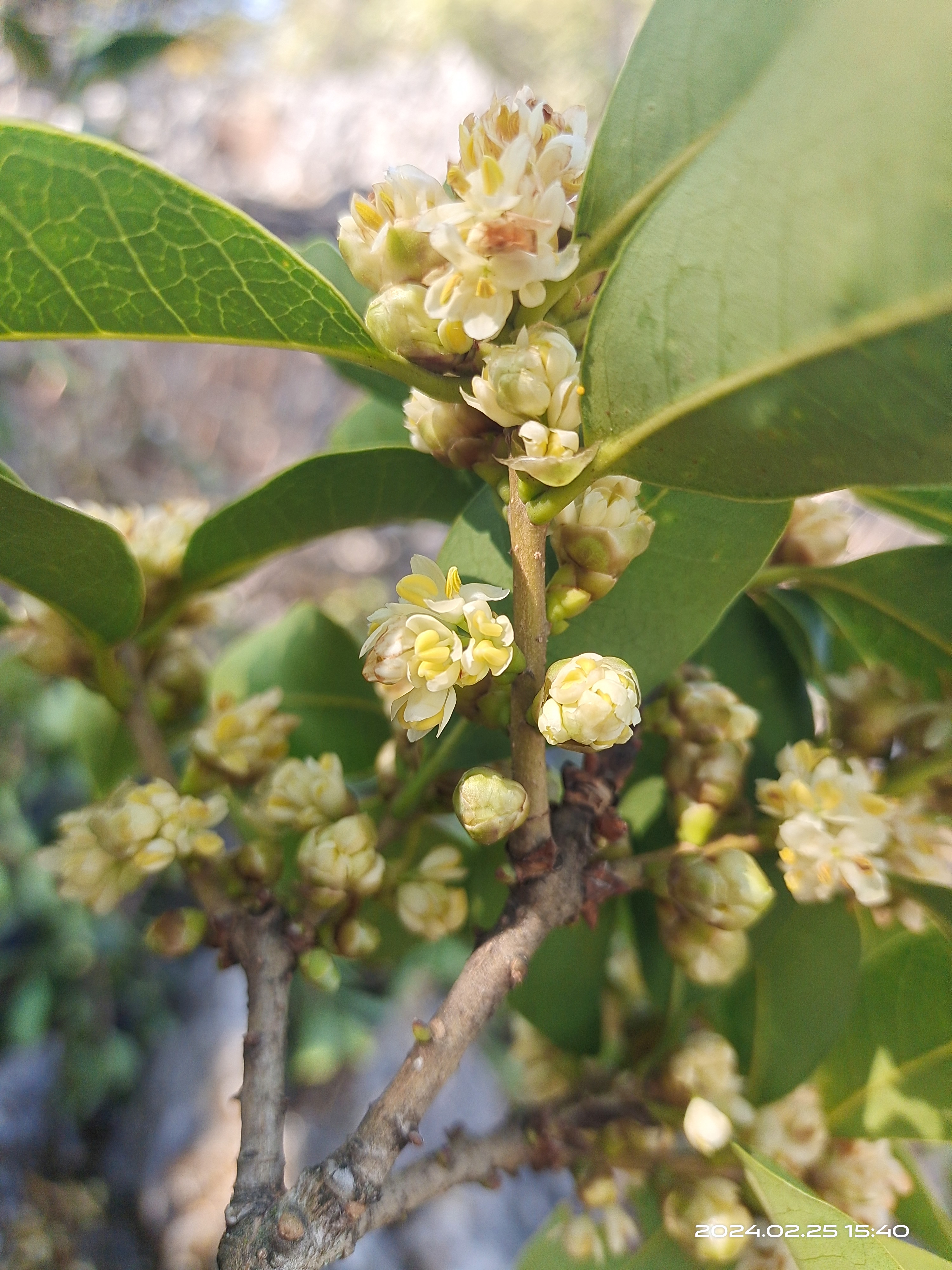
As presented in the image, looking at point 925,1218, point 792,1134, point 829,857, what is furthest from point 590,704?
point 925,1218

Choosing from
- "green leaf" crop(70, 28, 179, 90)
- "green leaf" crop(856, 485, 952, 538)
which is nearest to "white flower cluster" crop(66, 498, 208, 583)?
"green leaf" crop(856, 485, 952, 538)

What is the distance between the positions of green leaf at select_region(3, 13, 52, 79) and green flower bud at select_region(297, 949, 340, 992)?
2.74m

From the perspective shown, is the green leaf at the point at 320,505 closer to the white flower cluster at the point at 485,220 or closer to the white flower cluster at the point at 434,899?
the white flower cluster at the point at 485,220

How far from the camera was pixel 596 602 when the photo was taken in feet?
2.13

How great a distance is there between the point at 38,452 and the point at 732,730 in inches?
138

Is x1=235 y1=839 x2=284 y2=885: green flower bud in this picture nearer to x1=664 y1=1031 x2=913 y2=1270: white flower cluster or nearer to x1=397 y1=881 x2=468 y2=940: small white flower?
x1=397 y1=881 x2=468 y2=940: small white flower

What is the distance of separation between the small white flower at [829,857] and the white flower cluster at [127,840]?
1.52 ft

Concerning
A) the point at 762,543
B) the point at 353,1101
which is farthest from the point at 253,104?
the point at 762,543

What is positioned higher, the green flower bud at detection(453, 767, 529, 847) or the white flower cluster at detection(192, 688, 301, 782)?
the green flower bud at detection(453, 767, 529, 847)

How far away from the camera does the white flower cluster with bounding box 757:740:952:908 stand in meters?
0.67

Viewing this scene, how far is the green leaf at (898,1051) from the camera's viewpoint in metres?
0.81

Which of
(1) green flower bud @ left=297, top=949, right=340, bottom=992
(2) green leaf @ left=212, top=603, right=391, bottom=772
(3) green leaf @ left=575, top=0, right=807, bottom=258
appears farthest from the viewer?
(2) green leaf @ left=212, top=603, right=391, bottom=772

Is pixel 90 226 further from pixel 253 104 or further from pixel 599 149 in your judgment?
pixel 253 104

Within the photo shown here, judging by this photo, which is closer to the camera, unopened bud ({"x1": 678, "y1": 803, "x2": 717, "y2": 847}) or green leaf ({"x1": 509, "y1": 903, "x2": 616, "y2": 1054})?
unopened bud ({"x1": 678, "y1": 803, "x2": 717, "y2": 847})
